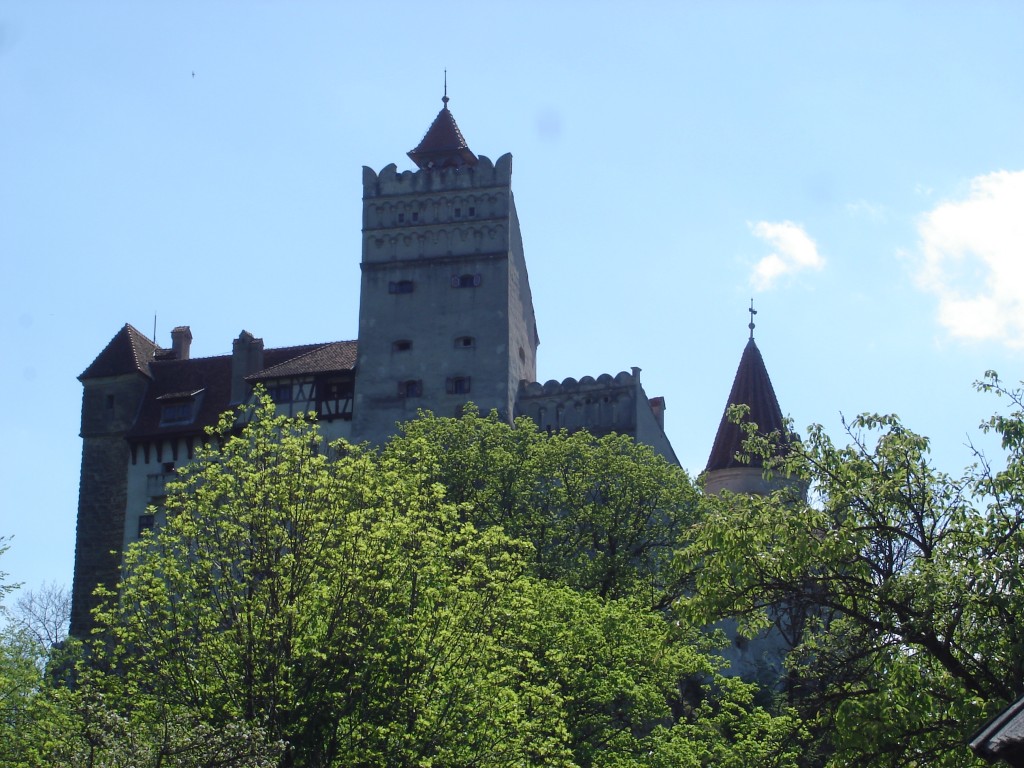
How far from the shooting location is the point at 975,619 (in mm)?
15352

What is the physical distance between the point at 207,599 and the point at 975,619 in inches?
518

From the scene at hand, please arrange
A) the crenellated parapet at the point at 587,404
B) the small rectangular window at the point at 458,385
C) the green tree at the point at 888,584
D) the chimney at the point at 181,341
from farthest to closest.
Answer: the chimney at the point at 181,341, the small rectangular window at the point at 458,385, the crenellated parapet at the point at 587,404, the green tree at the point at 888,584

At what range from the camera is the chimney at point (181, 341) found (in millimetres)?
59719

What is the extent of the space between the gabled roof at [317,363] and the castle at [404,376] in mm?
81

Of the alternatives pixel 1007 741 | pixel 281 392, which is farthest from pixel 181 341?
pixel 1007 741

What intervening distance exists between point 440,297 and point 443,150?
24.4 feet

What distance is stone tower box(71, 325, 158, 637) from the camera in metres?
53.3

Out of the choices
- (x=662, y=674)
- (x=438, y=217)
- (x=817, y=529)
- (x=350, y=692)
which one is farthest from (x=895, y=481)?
(x=438, y=217)

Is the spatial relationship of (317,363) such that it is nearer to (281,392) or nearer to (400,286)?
(281,392)

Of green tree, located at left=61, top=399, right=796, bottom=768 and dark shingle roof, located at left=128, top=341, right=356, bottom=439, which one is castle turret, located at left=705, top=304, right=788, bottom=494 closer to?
dark shingle roof, located at left=128, top=341, right=356, bottom=439

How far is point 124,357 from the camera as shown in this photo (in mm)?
57594

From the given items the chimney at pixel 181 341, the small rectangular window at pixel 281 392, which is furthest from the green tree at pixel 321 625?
the chimney at pixel 181 341

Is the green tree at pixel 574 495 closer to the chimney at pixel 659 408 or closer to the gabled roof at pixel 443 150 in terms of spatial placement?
the chimney at pixel 659 408

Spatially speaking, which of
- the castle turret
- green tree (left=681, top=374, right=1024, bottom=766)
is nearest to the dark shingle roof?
the castle turret
